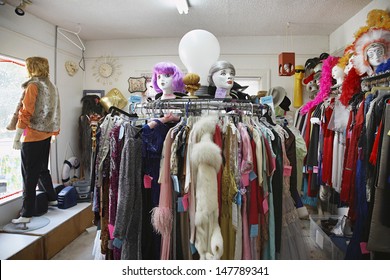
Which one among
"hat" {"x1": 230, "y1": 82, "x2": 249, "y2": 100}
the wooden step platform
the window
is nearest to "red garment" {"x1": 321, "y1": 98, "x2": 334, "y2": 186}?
"hat" {"x1": 230, "y1": 82, "x2": 249, "y2": 100}

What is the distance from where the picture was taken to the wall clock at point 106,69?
8.79ft

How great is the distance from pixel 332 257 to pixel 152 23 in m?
2.29

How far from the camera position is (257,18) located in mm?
2061

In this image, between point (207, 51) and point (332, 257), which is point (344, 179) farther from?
→ point (207, 51)

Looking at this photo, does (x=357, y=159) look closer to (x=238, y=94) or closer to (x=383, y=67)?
(x=383, y=67)

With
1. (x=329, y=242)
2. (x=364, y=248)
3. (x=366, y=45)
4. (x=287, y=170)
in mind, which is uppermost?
(x=366, y=45)

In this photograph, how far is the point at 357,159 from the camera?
54.5 inches

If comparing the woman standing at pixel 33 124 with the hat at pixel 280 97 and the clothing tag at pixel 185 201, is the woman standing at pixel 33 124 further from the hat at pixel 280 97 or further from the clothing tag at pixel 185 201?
the hat at pixel 280 97

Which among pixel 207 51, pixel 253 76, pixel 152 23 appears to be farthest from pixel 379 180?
pixel 152 23

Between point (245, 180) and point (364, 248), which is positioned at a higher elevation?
point (245, 180)

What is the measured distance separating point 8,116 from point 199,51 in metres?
1.46

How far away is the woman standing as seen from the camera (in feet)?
5.12

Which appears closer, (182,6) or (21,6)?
(21,6)

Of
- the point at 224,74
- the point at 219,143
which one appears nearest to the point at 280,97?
the point at 224,74
